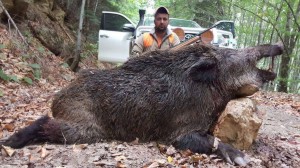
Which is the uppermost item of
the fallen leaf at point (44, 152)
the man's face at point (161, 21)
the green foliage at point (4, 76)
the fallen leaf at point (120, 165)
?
the man's face at point (161, 21)

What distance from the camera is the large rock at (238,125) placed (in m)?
3.92

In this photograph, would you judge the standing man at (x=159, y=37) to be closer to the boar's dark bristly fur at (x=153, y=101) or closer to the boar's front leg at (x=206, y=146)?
the boar's dark bristly fur at (x=153, y=101)

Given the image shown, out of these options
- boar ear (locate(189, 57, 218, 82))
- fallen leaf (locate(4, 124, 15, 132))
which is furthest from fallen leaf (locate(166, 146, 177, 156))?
fallen leaf (locate(4, 124, 15, 132))

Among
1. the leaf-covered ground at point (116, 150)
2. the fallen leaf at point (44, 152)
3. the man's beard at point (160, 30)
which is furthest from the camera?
the man's beard at point (160, 30)

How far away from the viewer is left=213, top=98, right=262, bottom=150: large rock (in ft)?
12.9

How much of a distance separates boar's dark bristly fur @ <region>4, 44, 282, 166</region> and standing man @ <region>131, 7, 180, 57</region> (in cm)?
174

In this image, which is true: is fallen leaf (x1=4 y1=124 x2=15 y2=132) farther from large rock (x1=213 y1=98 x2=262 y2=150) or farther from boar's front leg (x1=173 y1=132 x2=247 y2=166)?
large rock (x1=213 y1=98 x2=262 y2=150)

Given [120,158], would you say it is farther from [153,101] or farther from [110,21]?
[110,21]

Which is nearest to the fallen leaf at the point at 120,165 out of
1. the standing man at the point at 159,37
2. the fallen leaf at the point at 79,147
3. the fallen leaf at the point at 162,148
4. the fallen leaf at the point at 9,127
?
the fallen leaf at the point at 79,147

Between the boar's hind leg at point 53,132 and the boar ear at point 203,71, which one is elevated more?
the boar ear at point 203,71

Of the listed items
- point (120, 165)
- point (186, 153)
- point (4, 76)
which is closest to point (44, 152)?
point (120, 165)

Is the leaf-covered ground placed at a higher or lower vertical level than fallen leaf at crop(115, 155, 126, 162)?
lower

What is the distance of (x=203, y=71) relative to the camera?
4.10m

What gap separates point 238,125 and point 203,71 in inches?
29.1
